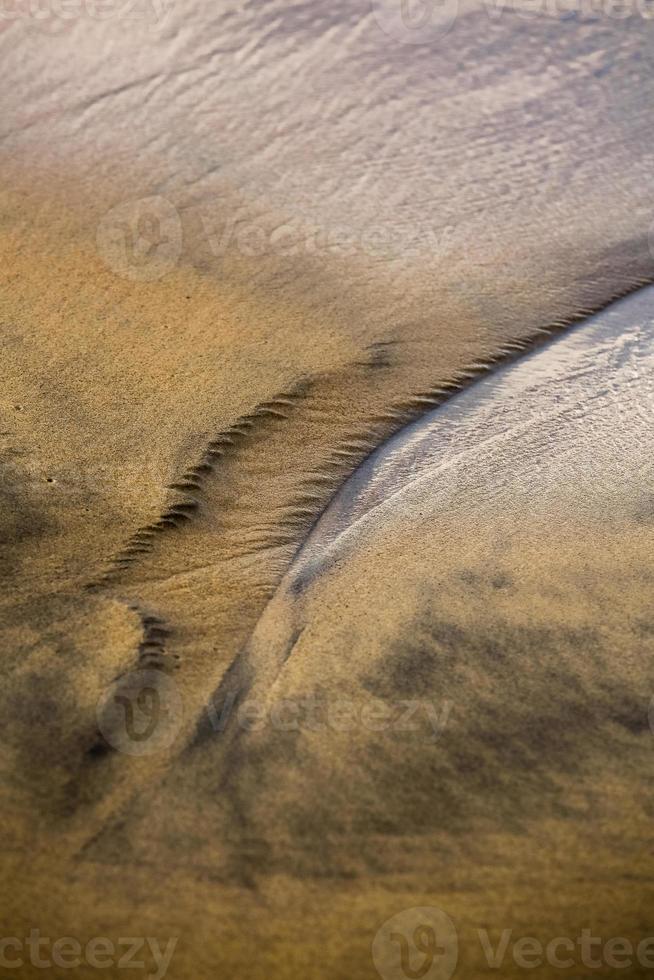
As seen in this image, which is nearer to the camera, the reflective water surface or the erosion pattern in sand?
the erosion pattern in sand

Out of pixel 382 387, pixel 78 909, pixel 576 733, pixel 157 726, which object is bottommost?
pixel 576 733

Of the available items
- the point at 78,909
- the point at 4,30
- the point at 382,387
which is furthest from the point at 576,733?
the point at 4,30

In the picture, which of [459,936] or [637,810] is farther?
[637,810]

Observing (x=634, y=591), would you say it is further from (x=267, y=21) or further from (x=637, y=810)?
(x=267, y=21)

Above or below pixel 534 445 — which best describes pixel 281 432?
above

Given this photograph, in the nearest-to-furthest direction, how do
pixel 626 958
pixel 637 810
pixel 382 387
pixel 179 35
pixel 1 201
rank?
pixel 626 958 → pixel 637 810 → pixel 382 387 → pixel 1 201 → pixel 179 35

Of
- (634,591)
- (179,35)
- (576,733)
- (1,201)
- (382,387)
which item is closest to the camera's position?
(576,733)

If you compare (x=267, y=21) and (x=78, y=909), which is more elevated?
(x=267, y=21)

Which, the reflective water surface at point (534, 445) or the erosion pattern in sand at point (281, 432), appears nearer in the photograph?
the erosion pattern in sand at point (281, 432)
